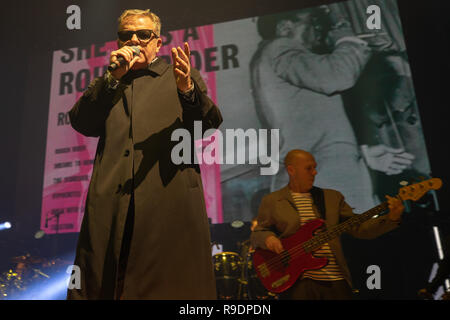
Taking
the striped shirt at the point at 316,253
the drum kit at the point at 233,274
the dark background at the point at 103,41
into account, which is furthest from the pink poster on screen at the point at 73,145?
the striped shirt at the point at 316,253

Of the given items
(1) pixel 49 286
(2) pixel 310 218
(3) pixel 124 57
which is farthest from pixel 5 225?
(3) pixel 124 57

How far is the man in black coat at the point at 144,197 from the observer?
4.50 feet

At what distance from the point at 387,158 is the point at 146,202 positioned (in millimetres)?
3834

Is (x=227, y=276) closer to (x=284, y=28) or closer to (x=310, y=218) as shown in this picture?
(x=310, y=218)

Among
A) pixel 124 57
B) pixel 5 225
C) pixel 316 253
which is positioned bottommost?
pixel 316 253

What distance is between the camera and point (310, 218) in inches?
122

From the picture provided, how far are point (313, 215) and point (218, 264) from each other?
1810mm

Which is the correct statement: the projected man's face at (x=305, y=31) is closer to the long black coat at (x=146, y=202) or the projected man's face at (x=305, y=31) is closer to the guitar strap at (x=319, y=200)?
the guitar strap at (x=319, y=200)

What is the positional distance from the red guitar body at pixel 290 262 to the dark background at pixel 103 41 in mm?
1711

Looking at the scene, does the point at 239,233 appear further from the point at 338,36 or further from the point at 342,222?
the point at 338,36

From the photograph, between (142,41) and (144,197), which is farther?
(142,41)
